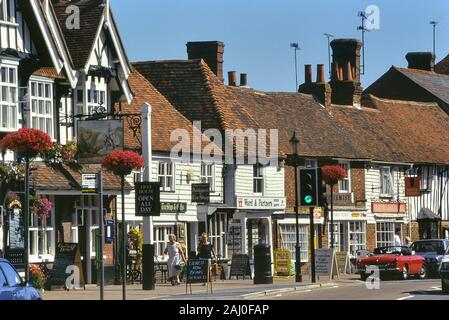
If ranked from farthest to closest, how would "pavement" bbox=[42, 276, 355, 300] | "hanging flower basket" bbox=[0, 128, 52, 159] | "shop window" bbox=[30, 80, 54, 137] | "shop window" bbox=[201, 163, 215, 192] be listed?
"shop window" bbox=[201, 163, 215, 192] → "shop window" bbox=[30, 80, 54, 137] → "pavement" bbox=[42, 276, 355, 300] → "hanging flower basket" bbox=[0, 128, 52, 159]

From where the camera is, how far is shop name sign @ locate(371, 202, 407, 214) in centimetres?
7144

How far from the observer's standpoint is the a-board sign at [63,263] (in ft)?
149

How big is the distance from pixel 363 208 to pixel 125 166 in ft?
104

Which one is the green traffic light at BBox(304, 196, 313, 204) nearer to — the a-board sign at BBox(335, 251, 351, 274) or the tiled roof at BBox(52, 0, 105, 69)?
the tiled roof at BBox(52, 0, 105, 69)

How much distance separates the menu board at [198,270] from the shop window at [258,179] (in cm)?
1986

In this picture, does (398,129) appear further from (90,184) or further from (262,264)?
(90,184)

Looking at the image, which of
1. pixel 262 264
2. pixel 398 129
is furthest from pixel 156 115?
pixel 398 129

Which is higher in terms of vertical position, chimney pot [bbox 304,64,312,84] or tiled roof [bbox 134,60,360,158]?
chimney pot [bbox 304,64,312,84]

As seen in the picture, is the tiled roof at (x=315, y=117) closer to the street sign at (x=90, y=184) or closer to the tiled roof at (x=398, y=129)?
the tiled roof at (x=398, y=129)

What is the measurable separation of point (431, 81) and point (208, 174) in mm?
32967

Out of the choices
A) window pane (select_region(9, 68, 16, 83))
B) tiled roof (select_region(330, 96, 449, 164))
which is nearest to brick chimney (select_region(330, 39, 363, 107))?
tiled roof (select_region(330, 96, 449, 164))

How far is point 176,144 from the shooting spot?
55.9 m

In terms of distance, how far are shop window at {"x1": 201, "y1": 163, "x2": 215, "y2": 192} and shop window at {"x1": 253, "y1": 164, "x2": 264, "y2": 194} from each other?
12.6ft
